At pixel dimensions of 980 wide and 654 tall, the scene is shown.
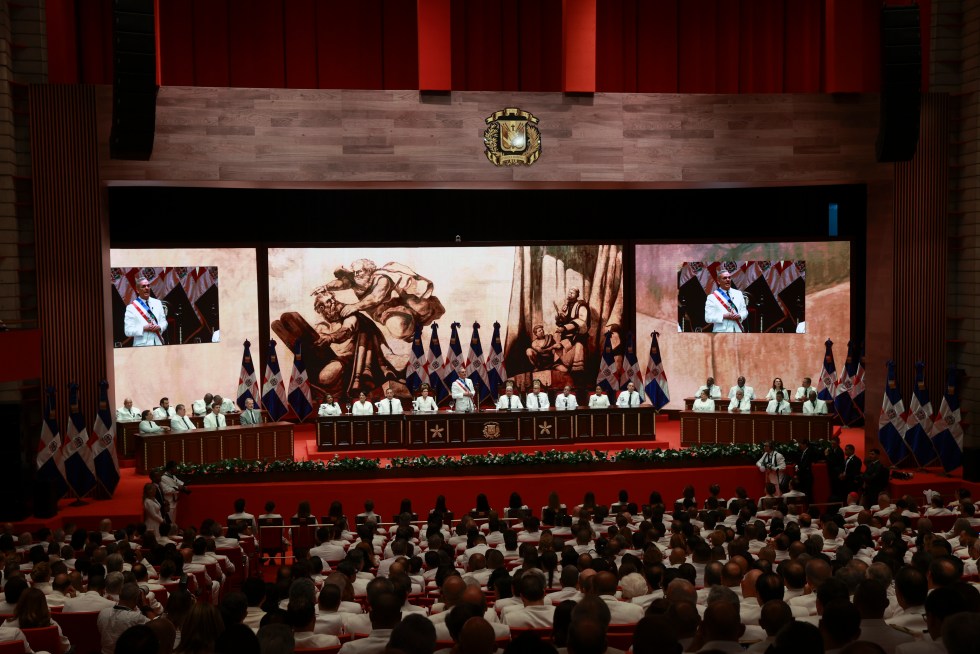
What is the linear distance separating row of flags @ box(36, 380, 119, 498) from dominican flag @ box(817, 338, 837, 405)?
544 inches

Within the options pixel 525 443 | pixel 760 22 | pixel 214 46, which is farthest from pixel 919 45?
pixel 214 46

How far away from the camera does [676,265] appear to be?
70.9 ft

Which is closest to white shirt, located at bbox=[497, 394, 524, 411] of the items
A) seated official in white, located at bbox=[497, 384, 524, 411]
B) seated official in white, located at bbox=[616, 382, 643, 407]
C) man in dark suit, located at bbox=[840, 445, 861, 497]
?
seated official in white, located at bbox=[497, 384, 524, 411]

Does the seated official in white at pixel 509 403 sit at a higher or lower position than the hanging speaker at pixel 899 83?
lower

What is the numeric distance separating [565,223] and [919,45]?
8.34m

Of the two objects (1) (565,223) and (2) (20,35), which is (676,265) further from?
(2) (20,35)

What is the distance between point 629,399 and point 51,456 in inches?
400

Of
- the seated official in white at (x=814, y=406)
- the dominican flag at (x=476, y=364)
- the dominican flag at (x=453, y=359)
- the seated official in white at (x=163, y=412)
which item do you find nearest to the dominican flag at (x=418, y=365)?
the dominican flag at (x=453, y=359)

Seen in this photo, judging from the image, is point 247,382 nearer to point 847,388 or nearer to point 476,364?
point 476,364

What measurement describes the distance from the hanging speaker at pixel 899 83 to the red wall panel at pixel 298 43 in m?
9.65

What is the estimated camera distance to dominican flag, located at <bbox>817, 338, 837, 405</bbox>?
20.2m

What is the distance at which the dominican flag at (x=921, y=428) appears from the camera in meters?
16.1

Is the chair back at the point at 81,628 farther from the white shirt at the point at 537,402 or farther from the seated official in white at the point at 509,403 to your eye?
the white shirt at the point at 537,402

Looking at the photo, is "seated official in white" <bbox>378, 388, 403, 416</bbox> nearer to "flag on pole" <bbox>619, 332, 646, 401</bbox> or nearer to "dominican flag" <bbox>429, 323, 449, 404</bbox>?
"dominican flag" <bbox>429, 323, 449, 404</bbox>
